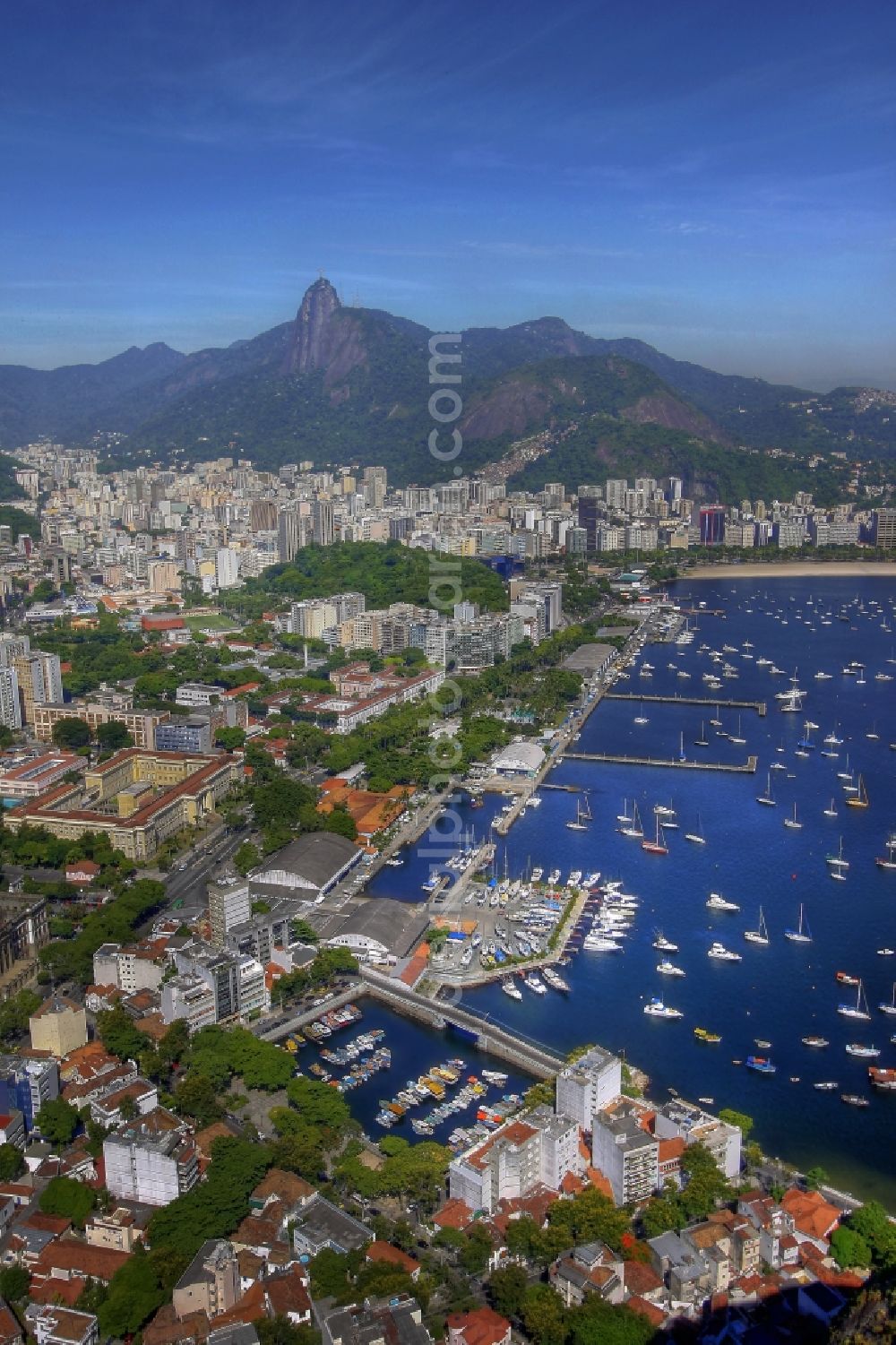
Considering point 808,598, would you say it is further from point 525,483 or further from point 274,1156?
point 274,1156

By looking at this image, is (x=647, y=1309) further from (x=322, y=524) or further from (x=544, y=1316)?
(x=322, y=524)

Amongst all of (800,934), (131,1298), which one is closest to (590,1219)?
(131,1298)

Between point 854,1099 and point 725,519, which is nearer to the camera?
A: point 854,1099

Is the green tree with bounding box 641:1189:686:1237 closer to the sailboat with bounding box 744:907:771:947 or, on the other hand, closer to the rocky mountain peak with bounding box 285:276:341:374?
the sailboat with bounding box 744:907:771:947

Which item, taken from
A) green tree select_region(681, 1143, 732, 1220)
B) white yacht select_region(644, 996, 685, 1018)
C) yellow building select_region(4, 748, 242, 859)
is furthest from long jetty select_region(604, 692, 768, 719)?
green tree select_region(681, 1143, 732, 1220)

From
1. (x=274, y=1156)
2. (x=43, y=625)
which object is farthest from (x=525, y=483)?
(x=274, y=1156)

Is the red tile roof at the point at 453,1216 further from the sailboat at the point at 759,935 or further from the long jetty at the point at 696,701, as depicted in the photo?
the long jetty at the point at 696,701
